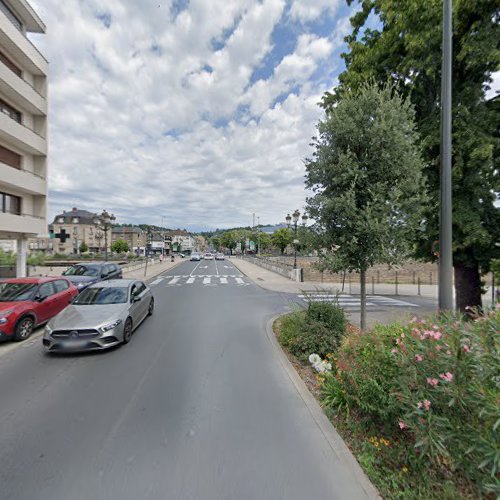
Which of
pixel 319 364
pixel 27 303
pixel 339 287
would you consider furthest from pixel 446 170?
pixel 339 287

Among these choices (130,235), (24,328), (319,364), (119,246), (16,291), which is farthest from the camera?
(130,235)

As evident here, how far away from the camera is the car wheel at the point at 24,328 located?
19.6 ft

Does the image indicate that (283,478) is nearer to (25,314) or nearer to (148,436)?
(148,436)

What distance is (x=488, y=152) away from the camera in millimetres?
5344

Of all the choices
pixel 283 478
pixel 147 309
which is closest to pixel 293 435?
pixel 283 478

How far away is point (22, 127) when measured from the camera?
14570 mm

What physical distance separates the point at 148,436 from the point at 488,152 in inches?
318

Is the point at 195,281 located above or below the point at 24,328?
below

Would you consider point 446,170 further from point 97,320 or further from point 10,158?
point 10,158

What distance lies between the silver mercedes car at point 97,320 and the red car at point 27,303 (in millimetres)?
1233

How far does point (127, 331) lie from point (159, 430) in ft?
A: 11.3

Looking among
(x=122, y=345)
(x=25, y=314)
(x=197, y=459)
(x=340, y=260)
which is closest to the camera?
(x=197, y=459)

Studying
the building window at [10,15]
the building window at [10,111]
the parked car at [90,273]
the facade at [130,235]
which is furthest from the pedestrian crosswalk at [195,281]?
the facade at [130,235]

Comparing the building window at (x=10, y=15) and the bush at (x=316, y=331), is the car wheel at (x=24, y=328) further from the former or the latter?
the building window at (x=10, y=15)
